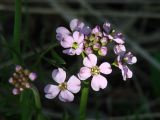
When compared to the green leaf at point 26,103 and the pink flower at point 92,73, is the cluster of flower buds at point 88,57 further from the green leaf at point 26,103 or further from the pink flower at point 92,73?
the green leaf at point 26,103

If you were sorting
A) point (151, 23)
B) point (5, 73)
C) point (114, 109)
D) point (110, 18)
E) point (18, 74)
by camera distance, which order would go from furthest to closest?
point (151, 23) < point (110, 18) < point (114, 109) < point (5, 73) < point (18, 74)

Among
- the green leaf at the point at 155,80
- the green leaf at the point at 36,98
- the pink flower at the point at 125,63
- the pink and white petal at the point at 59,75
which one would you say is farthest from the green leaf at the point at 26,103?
the green leaf at the point at 155,80

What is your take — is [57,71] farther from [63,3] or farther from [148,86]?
[63,3]

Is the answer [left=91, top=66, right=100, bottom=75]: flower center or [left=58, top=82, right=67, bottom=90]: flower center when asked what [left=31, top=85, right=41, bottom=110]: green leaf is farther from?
[left=91, top=66, right=100, bottom=75]: flower center

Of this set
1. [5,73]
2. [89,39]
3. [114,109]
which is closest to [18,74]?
[89,39]

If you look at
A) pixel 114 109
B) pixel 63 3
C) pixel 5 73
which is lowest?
pixel 114 109

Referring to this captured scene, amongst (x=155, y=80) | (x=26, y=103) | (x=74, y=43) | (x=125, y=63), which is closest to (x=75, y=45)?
(x=74, y=43)
